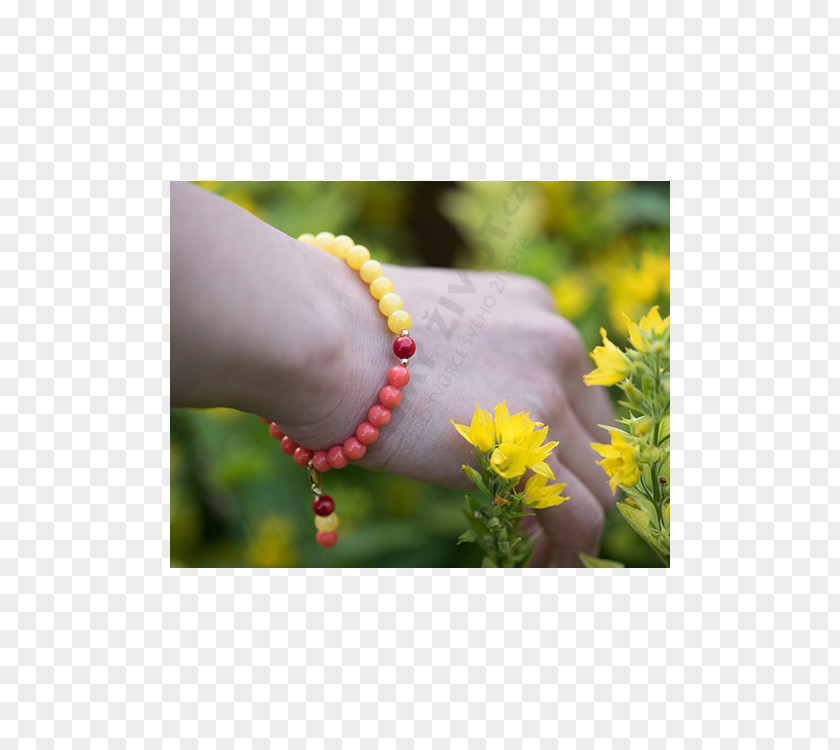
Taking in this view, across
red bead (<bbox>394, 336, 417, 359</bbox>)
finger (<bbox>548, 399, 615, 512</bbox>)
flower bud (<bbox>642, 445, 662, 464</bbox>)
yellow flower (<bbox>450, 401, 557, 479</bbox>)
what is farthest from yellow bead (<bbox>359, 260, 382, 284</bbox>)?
flower bud (<bbox>642, 445, 662, 464</bbox>)

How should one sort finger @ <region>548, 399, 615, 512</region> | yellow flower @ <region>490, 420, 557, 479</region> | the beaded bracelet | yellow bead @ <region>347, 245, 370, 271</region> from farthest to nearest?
finger @ <region>548, 399, 615, 512</region> < yellow bead @ <region>347, 245, 370, 271</region> < the beaded bracelet < yellow flower @ <region>490, 420, 557, 479</region>

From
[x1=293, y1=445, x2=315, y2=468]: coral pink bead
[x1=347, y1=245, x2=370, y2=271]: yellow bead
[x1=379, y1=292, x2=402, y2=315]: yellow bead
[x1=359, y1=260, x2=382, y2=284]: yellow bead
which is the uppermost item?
[x1=347, y1=245, x2=370, y2=271]: yellow bead

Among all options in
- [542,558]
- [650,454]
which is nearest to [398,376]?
[650,454]

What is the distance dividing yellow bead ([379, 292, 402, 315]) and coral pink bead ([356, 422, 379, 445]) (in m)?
0.22

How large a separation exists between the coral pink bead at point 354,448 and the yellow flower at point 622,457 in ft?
1.38

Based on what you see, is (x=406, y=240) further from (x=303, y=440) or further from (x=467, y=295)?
(x=303, y=440)

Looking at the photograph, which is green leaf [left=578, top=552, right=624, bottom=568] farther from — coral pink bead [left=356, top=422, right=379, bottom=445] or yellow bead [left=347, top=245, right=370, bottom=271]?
yellow bead [left=347, top=245, right=370, bottom=271]

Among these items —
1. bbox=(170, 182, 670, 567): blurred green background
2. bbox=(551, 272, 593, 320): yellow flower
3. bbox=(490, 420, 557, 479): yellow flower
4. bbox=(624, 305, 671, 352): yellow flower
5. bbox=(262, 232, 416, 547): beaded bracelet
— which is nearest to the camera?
bbox=(624, 305, 671, 352): yellow flower

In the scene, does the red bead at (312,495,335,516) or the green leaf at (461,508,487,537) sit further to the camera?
the red bead at (312,495,335,516)

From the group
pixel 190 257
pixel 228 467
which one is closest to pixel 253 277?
pixel 190 257

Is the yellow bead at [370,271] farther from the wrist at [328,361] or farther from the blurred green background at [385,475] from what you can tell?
the blurred green background at [385,475]

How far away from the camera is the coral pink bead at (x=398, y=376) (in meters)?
1.24

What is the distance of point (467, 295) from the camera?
1.55m

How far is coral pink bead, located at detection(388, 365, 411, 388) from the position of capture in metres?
1.24
